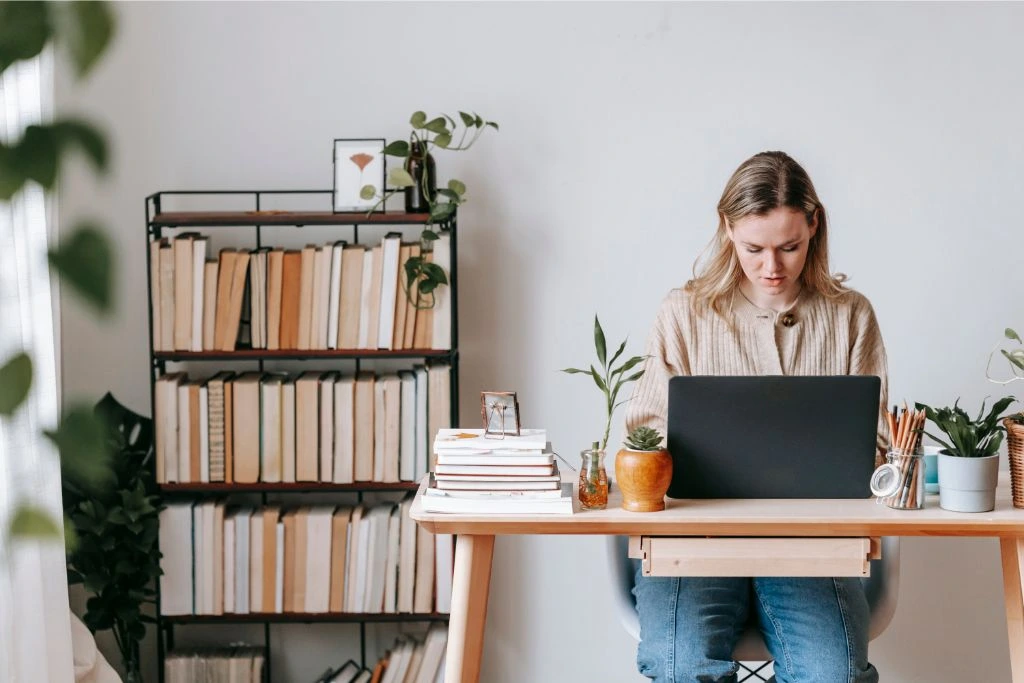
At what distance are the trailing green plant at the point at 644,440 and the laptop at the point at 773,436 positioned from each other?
25mm

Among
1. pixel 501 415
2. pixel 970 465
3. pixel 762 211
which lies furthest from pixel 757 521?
pixel 762 211

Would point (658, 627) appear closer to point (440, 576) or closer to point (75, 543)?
point (440, 576)

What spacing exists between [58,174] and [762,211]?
6.22ft

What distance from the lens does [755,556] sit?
5.50 feet

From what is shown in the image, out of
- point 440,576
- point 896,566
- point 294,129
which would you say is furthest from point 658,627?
point 294,129

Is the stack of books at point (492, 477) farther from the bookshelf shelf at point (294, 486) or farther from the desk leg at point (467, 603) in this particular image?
the bookshelf shelf at point (294, 486)

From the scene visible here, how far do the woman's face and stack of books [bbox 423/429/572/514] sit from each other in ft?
2.23

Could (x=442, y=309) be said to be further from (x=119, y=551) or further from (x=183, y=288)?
(x=119, y=551)

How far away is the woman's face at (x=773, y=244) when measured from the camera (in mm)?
2082

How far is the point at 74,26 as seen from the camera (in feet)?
0.97

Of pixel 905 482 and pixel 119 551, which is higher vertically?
pixel 905 482

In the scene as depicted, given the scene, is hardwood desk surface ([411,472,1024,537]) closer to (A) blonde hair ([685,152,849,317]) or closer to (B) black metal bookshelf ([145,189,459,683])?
(A) blonde hair ([685,152,849,317])

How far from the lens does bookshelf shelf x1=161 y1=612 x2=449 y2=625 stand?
8.70 feet

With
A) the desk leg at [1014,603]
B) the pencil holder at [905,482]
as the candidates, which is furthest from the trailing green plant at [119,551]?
the desk leg at [1014,603]
